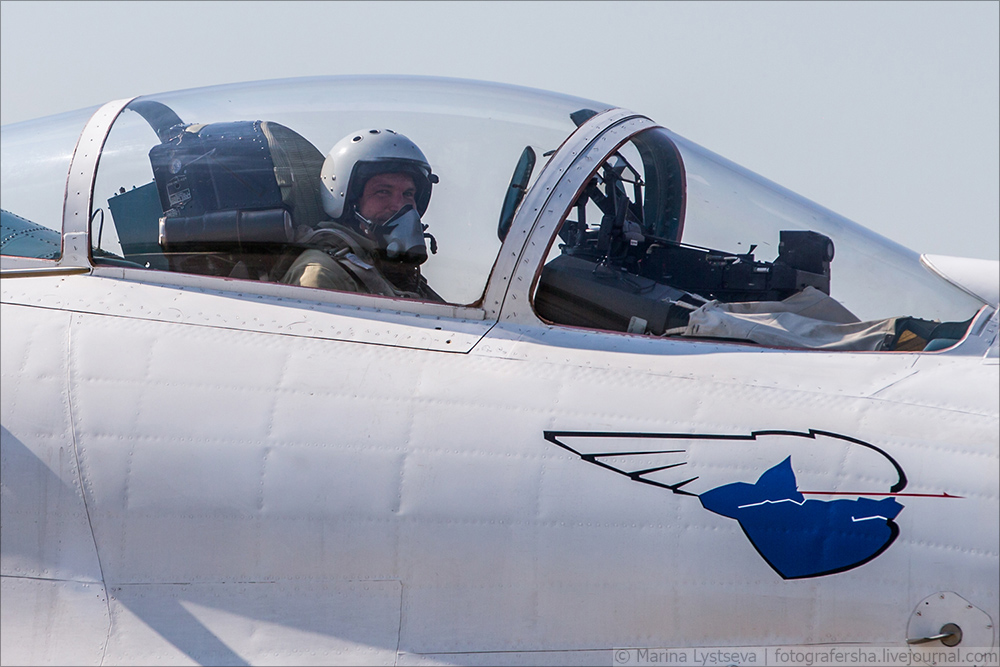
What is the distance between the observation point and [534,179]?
375 cm

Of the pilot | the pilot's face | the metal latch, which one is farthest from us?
the pilot's face

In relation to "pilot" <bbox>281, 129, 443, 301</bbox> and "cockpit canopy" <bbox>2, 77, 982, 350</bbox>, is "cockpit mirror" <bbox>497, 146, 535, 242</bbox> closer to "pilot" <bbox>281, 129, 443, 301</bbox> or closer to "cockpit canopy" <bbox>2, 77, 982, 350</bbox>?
"cockpit canopy" <bbox>2, 77, 982, 350</bbox>

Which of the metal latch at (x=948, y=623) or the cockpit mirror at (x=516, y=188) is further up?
the cockpit mirror at (x=516, y=188)

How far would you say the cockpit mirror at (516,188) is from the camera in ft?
12.1

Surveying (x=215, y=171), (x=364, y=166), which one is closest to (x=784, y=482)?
(x=364, y=166)

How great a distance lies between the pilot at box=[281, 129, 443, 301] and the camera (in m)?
3.67

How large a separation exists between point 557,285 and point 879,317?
4.32ft

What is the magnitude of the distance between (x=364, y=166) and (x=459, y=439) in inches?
53.0

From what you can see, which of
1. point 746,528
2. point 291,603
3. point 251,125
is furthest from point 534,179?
point 291,603

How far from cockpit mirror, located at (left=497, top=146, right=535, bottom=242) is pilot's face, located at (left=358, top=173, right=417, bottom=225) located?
385 millimetres

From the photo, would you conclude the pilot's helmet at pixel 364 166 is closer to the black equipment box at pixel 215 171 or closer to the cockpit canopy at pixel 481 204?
the cockpit canopy at pixel 481 204

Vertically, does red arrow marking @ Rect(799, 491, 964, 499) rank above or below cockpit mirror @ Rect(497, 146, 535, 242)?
below

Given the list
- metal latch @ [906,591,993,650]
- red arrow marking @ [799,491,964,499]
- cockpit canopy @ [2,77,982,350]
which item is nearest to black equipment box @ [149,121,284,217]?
cockpit canopy @ [2,77,982,350]

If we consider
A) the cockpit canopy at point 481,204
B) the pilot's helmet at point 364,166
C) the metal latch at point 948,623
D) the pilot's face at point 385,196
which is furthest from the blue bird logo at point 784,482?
the pilot's helmet at point 364,166
